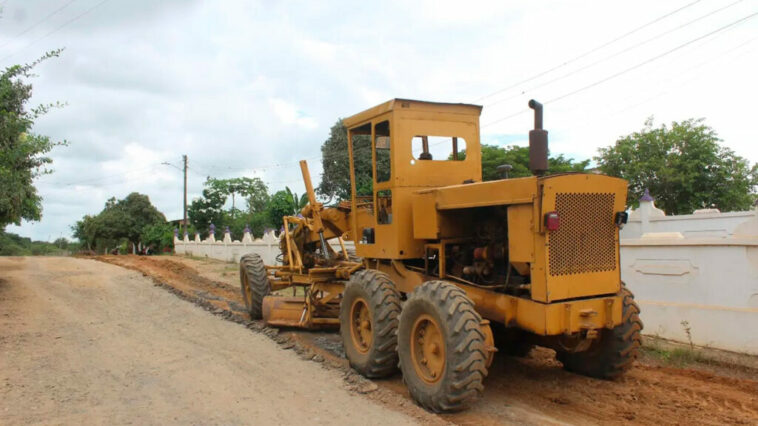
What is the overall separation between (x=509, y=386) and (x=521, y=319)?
1133mm

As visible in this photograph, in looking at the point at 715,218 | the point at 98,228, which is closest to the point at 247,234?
the point at 715,218

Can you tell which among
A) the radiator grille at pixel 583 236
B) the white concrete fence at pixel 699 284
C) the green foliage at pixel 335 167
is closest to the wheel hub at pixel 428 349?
the radiator grille at pixel 583 236

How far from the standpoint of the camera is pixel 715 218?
15195 millimetres

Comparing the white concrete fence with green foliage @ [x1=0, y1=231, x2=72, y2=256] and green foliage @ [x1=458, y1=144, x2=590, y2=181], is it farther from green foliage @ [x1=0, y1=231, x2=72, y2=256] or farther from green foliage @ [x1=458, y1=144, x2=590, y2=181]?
green foliage @ [x1=0, y1=231, x2=72, y2=256]

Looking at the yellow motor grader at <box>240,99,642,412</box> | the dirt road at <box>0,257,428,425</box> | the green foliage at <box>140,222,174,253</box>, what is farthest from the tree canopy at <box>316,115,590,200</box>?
the yellow motor grader at <box>240,99,642,412</box>

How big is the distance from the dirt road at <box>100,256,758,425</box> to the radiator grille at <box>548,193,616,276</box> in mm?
1228

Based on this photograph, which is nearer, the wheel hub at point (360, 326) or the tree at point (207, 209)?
the wheel hub at point (360, 326)

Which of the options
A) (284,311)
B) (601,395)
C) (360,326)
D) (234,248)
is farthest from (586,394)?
(234,248)

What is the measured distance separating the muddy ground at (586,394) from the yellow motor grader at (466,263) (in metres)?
0.19

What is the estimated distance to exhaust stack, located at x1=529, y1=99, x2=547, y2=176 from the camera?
4.29 m

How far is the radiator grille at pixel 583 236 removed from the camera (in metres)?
4.52

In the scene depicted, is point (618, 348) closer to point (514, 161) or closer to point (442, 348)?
point (442, 348)

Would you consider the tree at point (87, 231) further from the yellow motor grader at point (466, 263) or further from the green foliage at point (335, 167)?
the yellow motor grader at point (466, 263)

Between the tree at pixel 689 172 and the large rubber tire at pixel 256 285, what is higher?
the tree at pixel 689 172
